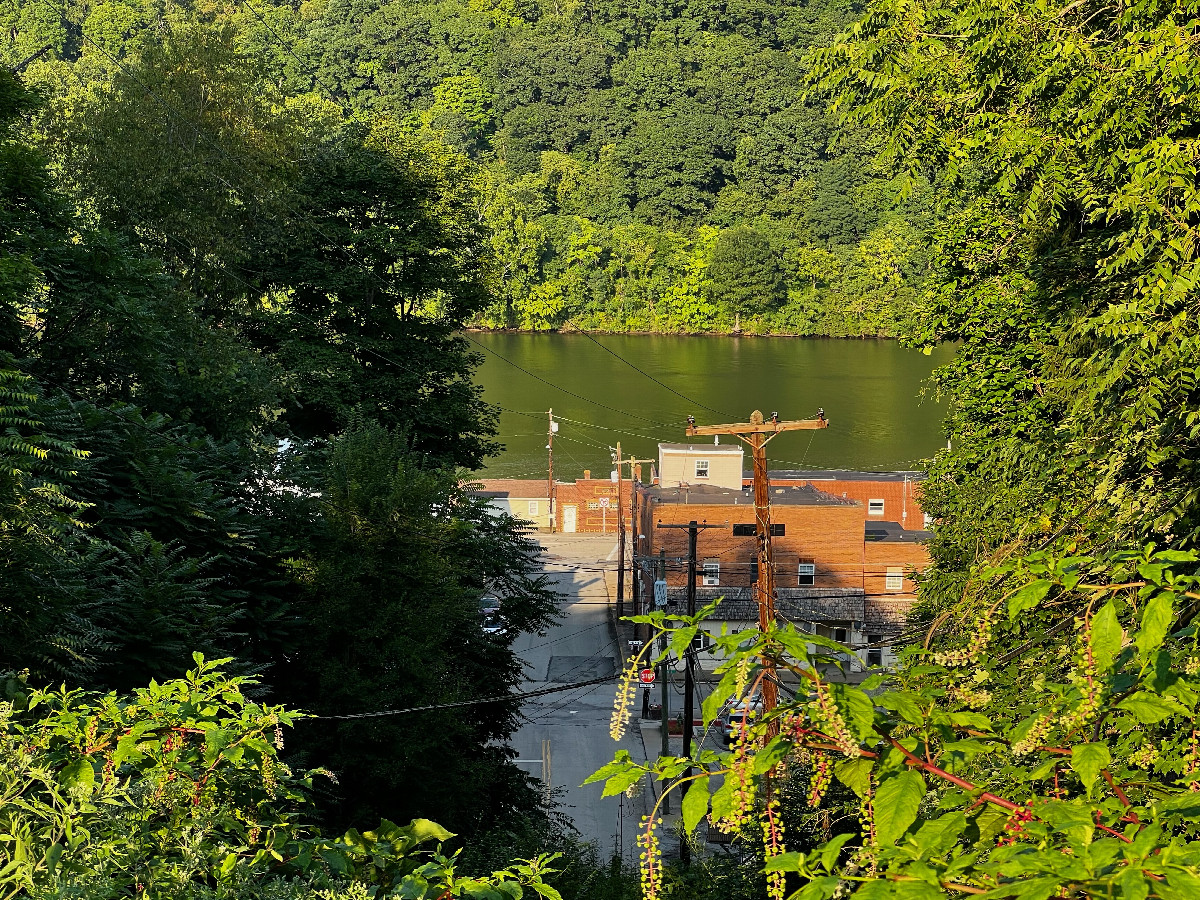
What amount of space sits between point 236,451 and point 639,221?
260 ft

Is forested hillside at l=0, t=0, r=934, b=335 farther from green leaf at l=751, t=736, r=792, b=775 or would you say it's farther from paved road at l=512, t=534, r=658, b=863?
green leaf at l=751, t=736, r=792, b=775

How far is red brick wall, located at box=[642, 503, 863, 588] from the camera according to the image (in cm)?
2948

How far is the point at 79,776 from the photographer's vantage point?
3578 millimetres

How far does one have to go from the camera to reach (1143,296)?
26.8ft

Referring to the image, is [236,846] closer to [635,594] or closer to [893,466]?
[635,594]

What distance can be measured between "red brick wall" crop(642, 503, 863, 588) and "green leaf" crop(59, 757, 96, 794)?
25771 millimetres

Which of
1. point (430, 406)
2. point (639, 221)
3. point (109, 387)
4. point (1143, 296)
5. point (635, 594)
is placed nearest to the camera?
point (1143, 296)

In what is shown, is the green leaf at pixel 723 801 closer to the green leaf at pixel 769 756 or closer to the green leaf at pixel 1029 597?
the green leaf at pixel 769 756

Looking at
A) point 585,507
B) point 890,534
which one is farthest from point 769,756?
point 585,507

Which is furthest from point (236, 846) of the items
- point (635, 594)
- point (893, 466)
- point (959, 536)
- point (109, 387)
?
point (893, 466)

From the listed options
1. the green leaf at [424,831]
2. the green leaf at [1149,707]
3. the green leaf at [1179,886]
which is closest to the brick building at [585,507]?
the green leaf at [424,831]

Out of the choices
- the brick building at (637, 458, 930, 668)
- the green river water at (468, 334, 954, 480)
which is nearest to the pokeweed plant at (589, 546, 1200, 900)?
the brick building at (637, 458, 930, 668)

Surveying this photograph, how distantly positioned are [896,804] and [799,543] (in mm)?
27743

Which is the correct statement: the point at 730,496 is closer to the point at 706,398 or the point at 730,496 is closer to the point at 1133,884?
the point at 706,398
